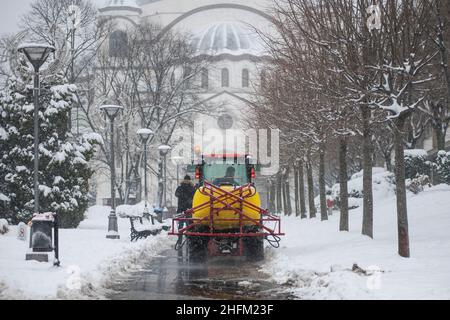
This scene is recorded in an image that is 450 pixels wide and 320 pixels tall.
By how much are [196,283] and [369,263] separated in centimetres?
316

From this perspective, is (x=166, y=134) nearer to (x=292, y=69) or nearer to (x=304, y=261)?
(x=292, y=69)

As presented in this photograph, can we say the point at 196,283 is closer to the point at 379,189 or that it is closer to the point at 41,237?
the point at 41,237

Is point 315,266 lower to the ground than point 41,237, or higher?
lower

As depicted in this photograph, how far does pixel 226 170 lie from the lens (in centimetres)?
1912

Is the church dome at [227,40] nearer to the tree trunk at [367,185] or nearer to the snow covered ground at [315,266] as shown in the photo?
the snow covered ground at [315,266]

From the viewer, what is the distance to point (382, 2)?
48.4 ft

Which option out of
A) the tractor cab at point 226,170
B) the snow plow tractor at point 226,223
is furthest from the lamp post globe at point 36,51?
the tractor cab at point 226,170

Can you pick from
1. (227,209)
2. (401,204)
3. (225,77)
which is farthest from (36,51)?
(225,77)

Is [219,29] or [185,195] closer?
[185,195]

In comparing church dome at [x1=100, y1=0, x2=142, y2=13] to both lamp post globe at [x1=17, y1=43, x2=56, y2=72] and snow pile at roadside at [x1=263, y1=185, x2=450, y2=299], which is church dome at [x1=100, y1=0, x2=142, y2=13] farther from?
lamp post globe at [x1=17, y1=43, x2=56, y2=72]

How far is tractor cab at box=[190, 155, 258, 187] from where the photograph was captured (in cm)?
1877

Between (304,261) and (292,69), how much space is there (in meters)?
6.61

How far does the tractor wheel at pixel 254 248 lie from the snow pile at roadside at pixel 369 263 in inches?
14.6
